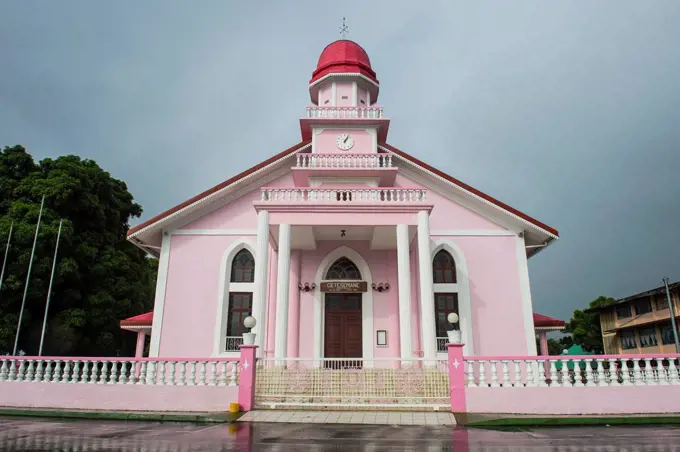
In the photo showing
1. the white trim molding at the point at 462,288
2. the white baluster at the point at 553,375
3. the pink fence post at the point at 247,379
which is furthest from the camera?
the white trim molding at the point at 462,288

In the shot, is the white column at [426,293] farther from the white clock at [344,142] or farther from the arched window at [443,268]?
the white clock at [344,142]

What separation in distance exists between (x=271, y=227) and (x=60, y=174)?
43.0ft

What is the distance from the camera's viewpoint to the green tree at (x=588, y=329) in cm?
4069

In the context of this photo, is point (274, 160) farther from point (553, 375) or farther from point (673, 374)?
point (673, 374)

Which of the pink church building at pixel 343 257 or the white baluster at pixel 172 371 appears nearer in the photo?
the white baluster at pixel 172 371

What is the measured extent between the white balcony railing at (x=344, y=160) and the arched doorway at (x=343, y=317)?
3.04 metres

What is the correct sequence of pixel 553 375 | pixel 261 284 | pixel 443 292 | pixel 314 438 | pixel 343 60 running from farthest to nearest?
pixel 343 60 < pixel 443 292 < pixel 261 284 < pixel 553 375 < pixel 314 438

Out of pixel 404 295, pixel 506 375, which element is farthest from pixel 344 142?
pixel 506 375

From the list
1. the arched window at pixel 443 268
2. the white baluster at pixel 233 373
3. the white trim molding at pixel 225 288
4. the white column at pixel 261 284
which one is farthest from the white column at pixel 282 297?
the arched window at pixel 443 268

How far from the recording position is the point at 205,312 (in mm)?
14070

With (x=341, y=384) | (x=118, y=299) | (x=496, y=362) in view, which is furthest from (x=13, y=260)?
(x=496, y=362)

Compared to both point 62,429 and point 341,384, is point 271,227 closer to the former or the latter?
point 341,384

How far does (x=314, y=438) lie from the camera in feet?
22.0

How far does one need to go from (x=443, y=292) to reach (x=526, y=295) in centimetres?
248
